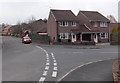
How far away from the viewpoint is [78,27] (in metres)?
42.7

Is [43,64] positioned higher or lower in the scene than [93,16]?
lower

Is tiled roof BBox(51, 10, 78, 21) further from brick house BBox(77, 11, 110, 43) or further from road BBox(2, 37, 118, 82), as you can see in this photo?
road BBox(2, 37, 118, 82)

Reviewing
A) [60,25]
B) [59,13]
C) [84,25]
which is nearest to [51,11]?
[59,13]

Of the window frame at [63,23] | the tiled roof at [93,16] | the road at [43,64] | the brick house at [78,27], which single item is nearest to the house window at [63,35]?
the brick house at [78,27]

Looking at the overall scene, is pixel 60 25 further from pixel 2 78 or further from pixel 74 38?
pixel 2 78

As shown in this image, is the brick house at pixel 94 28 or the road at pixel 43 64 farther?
the brick house at pixel 94 28

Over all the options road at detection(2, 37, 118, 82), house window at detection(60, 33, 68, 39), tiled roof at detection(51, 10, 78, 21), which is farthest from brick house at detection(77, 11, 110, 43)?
road at detection(2, 37, 118, 82)

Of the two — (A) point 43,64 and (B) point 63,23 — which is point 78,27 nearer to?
(B) point 63,23

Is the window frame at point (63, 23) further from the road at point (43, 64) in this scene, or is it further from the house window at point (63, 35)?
the road at point (43, 64)

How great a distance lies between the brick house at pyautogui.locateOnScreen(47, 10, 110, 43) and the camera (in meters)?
40.6

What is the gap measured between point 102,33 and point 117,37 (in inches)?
251

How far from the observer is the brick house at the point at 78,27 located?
40.6m

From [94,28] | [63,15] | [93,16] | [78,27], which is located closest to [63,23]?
[63,15]

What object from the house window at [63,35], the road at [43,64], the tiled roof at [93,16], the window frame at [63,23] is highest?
the tiled roof at [93,16]
